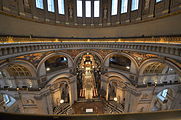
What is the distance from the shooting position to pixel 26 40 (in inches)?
260

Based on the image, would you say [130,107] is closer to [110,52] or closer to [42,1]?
[110,52]

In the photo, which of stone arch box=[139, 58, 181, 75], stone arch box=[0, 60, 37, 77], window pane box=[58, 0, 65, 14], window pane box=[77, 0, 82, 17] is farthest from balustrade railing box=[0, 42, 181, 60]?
window pane box=[58, 0, 65, 14]

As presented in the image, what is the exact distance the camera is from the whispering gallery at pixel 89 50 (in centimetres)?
686

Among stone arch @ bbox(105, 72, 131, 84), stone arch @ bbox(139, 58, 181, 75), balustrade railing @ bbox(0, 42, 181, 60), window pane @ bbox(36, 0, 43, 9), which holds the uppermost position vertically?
window pane @ bbox(36, 0, 43, 9)

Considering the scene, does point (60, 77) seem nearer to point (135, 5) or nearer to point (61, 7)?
point (61, 7)

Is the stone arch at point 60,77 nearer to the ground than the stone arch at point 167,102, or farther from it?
farther from it

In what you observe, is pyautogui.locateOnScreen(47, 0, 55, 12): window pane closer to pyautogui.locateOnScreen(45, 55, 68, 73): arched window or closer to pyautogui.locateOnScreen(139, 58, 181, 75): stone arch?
pyautogui.locateOnScreen(45, 55, 68, 73): arched window

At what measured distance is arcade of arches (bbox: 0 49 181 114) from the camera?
816cm

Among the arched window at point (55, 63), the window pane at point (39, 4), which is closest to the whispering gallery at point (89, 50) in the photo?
the window pane at point (39, 4)

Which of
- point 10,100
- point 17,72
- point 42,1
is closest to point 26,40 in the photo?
point 17,72

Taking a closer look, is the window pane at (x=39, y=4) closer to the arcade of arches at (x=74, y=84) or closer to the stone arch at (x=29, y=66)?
the arcade of arches at (x=74, y=84)

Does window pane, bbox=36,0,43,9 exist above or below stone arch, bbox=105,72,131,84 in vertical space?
above

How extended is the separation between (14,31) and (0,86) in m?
6.63

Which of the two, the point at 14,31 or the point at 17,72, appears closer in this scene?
the point at 14,31
